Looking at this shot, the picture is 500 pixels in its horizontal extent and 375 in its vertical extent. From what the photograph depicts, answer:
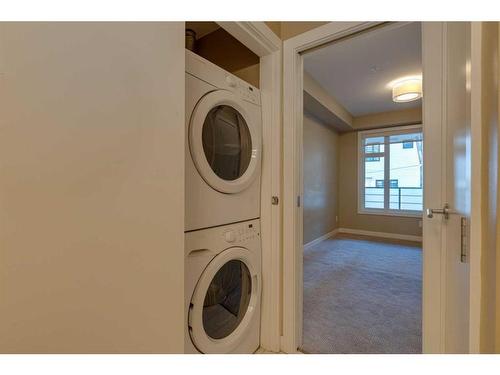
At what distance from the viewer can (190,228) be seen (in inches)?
36.8

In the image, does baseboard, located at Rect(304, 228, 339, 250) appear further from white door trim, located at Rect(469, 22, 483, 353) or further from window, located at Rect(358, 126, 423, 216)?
white door trim, located at Rect(469, 22, 483, 353)

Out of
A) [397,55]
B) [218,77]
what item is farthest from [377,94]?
[218,77]

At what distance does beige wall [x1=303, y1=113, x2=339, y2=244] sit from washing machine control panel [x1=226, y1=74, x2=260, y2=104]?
241cm

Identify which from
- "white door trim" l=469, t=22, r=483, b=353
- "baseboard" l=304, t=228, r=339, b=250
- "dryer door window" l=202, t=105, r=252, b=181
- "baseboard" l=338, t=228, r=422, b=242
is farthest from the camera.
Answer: "baseboard" l=338, t=228, r=422, b=242

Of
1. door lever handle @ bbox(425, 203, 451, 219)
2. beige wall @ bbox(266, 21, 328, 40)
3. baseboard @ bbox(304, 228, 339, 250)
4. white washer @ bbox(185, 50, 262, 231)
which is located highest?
beige wall @ bbox(266, 21, 328, 40)

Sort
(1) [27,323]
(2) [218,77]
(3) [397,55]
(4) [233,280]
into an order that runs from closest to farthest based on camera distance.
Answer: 1. (1) [27,323]
2. (2) [218,77]
3. (4) [233,280]
4. (3) [397,55]

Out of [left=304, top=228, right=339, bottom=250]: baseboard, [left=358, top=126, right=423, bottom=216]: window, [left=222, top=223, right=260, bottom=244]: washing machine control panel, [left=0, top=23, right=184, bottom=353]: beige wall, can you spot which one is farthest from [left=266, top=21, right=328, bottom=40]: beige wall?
[left=358, top=126, right=423, bottom=216]: window

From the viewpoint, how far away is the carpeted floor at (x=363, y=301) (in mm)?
1402

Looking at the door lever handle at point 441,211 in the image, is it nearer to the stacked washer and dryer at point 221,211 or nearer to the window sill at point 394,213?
the stacked washer and dryer at point 221,211

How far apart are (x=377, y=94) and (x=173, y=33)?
3.38 m

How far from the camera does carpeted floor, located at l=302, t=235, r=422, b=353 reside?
1.40 meters

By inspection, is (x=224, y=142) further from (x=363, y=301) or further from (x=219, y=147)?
(x=363, y=301)

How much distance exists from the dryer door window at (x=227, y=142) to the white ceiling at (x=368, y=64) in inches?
34.4
